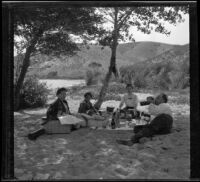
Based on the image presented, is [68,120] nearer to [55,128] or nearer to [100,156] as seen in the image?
[55,128]

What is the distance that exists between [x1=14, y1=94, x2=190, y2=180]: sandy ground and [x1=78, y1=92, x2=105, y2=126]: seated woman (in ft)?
1.01

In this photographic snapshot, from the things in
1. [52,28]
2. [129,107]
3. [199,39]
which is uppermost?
[52,28]

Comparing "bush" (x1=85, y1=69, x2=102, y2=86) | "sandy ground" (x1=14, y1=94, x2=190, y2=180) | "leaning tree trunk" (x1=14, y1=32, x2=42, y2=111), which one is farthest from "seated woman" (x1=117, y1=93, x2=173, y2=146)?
"bush" (x1=85, y1=69, x2=102, y2=86)

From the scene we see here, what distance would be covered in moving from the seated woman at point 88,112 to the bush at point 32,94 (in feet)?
16.0

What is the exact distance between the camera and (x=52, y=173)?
545 centimetres

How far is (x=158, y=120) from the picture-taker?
747cm

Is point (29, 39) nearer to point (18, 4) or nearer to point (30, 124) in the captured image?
point (30, 124)

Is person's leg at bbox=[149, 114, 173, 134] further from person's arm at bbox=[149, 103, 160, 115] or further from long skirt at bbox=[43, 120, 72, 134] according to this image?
long skirt at bbox=[43, 120, 72, 134]

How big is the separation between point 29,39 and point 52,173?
7303 mm

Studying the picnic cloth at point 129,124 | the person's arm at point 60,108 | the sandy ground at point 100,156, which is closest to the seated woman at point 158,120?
the sandy ground at point 100,156

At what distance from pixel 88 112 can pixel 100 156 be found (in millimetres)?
2678

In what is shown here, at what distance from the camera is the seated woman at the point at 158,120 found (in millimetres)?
7410

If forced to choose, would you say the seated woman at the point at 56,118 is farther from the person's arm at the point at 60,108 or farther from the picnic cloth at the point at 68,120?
the picnic cloth at the point at 68,120

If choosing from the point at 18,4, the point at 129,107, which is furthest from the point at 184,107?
the point at 18,4
